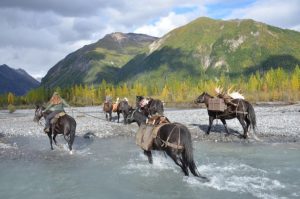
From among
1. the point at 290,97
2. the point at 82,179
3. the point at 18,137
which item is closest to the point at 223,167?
the point at 82,179

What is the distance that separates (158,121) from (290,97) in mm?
82307

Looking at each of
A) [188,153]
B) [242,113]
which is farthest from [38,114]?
[188,153]

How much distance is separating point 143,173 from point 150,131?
1.72 m

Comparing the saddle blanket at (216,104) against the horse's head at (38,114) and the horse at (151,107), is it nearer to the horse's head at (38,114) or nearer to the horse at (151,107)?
→ the horse at (151,107)

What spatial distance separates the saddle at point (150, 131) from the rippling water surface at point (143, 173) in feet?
3.89

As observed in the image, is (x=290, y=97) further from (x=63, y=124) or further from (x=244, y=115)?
(x=63, y=124)

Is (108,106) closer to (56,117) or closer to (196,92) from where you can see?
(56,117)

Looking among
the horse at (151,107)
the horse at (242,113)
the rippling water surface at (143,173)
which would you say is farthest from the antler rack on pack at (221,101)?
the horse at (151,107)

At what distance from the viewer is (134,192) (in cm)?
1185

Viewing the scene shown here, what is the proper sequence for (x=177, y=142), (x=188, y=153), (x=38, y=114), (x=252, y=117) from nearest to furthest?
(x=188, y=153), (x=177, y=142), (x=252, y=117), (x=38, y=114)

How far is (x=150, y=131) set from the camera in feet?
46.5

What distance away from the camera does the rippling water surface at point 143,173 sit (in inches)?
458

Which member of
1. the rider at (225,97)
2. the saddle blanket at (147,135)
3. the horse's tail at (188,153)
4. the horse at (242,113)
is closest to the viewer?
the horse's tail at (188,153)

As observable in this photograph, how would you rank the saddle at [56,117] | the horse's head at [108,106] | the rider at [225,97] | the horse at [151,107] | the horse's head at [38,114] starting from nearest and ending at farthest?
the horse at [151,107] < the saddle at [56,117] < the rider at [225,97] < the horse's head at [38,114] < the horse's head at [108,106]
